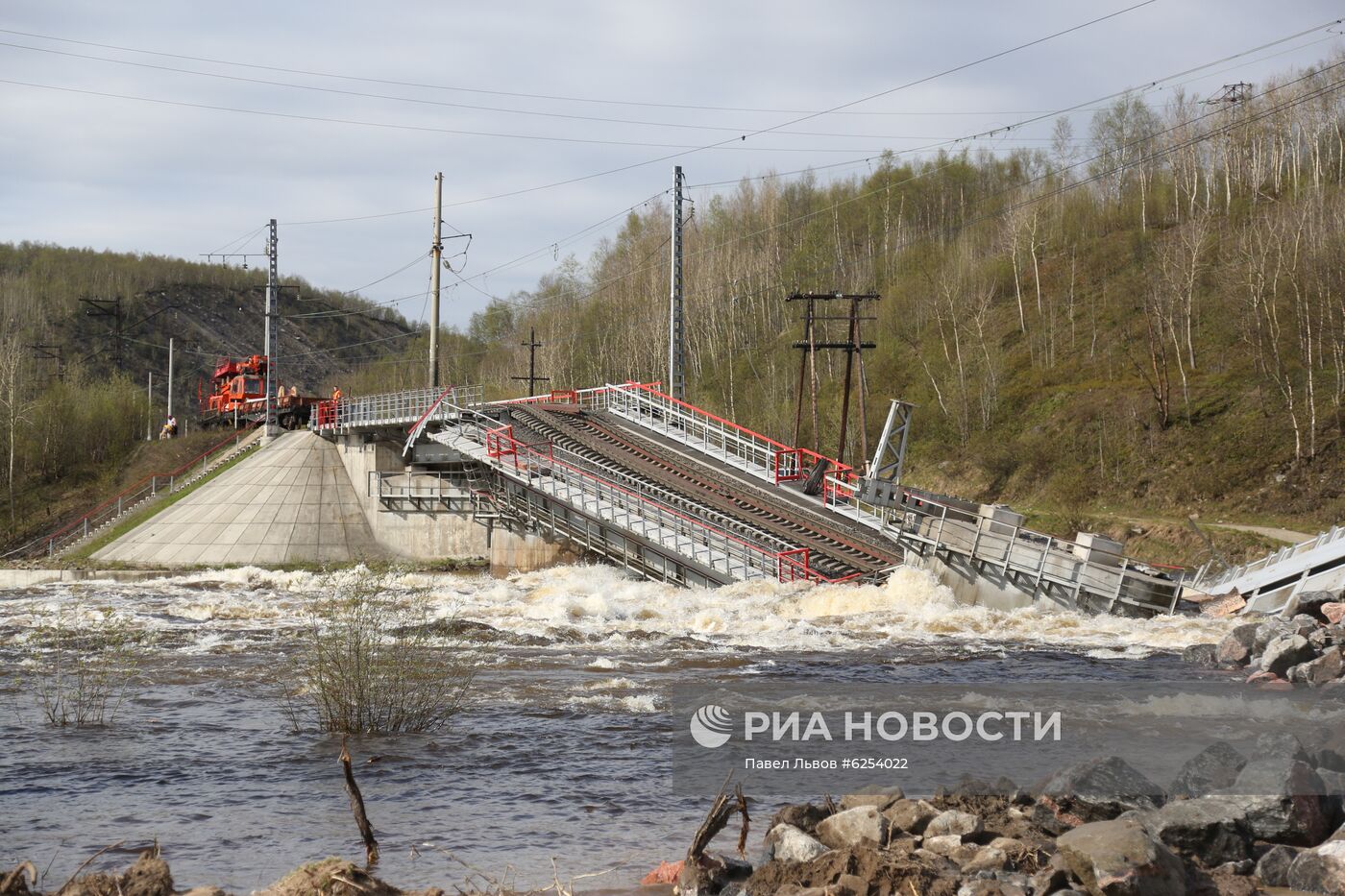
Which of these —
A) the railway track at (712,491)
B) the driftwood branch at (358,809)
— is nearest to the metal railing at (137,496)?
the railway track at (712,491)

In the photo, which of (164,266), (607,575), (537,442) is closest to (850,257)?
(537,442)

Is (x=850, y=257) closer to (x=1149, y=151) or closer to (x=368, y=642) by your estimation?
(x=1149, y=151)

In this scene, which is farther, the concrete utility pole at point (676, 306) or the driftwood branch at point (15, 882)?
the concrete utility pole at point (676, 306)

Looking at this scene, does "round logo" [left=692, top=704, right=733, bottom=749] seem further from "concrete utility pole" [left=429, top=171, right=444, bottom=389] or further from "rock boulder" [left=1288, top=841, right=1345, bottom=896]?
"concrete utility pole" [left=429, top=171, right=444, bottom=389]

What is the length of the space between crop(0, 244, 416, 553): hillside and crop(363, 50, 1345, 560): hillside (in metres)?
26.4

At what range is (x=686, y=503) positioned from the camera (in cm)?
3594

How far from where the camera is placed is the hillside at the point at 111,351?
2418 inches

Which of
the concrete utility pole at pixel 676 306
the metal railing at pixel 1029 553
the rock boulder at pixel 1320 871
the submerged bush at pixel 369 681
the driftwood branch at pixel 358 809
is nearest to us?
the rock boulder at pixel 1320 871

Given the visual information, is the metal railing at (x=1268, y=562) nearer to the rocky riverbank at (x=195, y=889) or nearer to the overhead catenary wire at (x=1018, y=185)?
the rocky riverbank at (x=195, y=889)

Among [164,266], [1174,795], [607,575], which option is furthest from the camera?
[164,266]

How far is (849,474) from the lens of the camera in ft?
127

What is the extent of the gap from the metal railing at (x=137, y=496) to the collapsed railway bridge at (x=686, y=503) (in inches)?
266

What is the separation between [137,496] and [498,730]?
46364 mm

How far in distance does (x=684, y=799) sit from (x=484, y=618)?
16.4 meters
